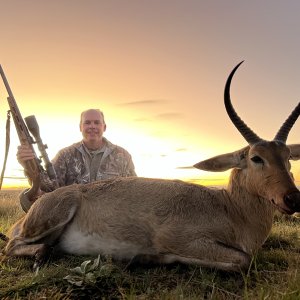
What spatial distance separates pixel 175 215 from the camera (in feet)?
17.6

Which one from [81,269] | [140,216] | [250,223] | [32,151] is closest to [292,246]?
[250,223]

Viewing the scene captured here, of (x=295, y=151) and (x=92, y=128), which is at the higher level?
(x=92, y=128)

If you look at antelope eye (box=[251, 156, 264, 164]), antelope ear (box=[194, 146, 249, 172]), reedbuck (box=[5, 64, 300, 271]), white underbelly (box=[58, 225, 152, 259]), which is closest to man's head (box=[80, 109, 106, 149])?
reedbuck (box=[5, 64, 300, 271])

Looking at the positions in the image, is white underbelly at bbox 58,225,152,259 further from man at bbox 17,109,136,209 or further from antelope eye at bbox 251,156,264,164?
man at bbox 17,109,136,209

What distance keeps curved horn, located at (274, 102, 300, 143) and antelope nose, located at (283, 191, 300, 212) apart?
3.83 ft

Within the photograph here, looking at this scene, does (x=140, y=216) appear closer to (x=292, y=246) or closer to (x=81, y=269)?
(x=81, y=269)

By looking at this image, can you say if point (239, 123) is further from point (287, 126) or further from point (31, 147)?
point (31, 147)

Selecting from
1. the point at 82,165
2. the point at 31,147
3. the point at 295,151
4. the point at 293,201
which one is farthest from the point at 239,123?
the point at 82,165

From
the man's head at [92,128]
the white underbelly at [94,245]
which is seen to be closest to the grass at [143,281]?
the white underbelly at [94,245]

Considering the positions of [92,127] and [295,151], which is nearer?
[295,151]

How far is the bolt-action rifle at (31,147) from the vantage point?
23.4ft

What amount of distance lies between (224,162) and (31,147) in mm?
3528

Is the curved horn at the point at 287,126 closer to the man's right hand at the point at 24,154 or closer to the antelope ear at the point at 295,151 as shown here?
the antelope ear at the point at 295,151

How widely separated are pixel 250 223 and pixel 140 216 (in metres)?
1.44
